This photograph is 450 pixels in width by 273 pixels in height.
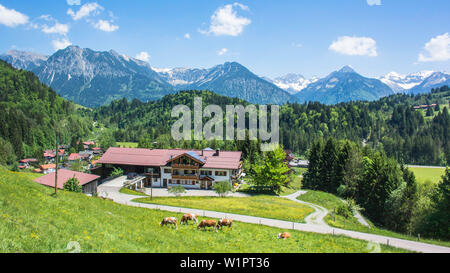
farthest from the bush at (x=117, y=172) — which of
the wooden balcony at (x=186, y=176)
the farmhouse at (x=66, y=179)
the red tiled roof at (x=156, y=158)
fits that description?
the farmhouse at (x=66, y=179)

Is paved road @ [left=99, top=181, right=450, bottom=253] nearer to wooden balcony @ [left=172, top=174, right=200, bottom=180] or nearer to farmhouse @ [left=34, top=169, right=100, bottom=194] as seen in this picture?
farmhouse @ [left=34, top=169, right=100, bottom=194]

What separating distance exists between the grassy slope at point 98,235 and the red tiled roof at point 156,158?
47.3 meters

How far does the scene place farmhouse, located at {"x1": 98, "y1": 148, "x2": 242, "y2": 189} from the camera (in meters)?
73.7

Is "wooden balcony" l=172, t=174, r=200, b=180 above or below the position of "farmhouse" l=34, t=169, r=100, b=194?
below

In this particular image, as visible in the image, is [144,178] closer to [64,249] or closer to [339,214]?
[339,214]

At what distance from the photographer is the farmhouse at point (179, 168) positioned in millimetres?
73669

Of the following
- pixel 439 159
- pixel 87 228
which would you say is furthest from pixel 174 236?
pixel 439 159

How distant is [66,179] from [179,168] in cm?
3071

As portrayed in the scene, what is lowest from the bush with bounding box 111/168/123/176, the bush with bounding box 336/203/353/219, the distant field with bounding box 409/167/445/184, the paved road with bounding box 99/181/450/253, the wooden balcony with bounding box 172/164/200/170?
the distant field with bounding box 409/167/445/184

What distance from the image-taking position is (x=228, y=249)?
1892 centimetres

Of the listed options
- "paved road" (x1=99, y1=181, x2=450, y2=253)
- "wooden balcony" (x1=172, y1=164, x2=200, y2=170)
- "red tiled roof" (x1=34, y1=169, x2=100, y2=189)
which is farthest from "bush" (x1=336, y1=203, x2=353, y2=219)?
"red tiled roof" (x1=34, y1=169, x2=100, y2=189)

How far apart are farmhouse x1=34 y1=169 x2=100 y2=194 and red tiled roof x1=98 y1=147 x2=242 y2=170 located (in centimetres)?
2299

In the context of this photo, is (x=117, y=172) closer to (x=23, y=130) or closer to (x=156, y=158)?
(x=156, y=158)
